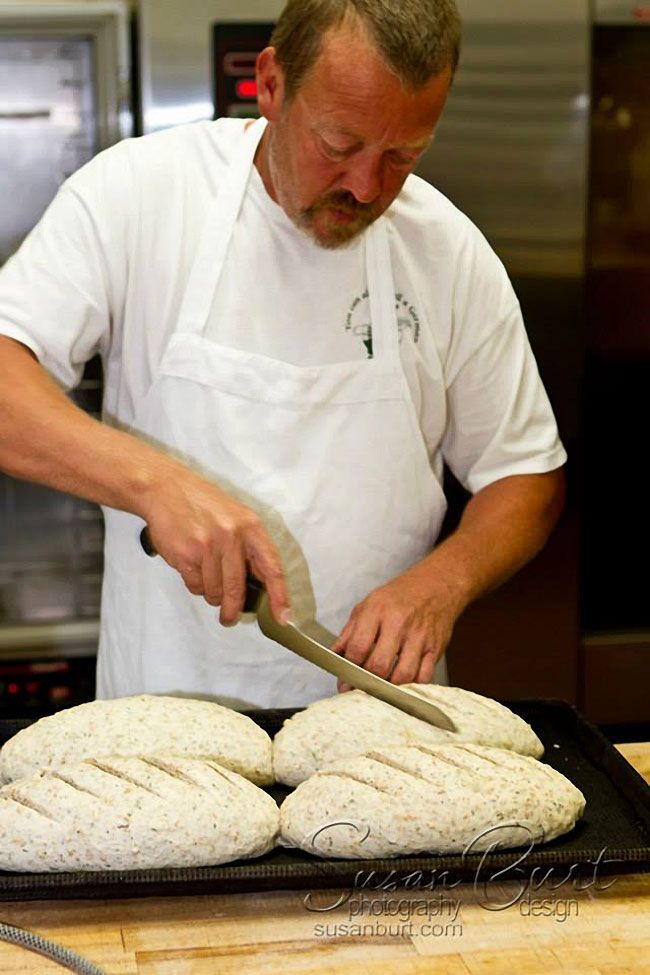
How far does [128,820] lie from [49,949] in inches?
5.6

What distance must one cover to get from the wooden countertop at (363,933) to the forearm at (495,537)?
579mm

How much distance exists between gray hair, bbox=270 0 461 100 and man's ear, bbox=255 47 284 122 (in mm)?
58

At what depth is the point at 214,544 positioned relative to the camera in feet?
4.73

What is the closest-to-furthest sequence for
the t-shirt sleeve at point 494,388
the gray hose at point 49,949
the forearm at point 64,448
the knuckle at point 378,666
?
the gray hose at point 49,949
the forearm at point 64,448
the knuckle at point 378,666
the t-shirt sleeve at point 494,388

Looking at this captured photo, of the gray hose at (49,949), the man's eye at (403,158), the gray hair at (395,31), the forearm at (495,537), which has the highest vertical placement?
the gray hair at (395,31)

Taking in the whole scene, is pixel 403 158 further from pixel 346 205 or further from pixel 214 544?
pixel 214 544

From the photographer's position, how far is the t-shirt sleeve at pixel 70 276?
1.70m

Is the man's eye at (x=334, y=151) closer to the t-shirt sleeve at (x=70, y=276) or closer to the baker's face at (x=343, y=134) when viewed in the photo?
the baker's face at (x=343, y=134)

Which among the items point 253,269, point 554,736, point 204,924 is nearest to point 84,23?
point 253,269

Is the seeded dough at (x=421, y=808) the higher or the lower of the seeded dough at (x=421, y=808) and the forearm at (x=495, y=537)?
the lower

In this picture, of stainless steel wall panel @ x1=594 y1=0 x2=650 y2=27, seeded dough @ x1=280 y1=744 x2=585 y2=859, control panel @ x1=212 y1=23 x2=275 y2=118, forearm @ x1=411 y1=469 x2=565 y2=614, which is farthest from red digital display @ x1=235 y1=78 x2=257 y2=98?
seeded dough @ x1=280 y1=744 x2=585 y2=859

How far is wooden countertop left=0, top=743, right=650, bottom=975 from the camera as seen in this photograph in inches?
44.4

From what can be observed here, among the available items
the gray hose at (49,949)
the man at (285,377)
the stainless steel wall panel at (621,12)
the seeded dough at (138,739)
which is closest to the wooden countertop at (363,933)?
the gray hose at (49,949)

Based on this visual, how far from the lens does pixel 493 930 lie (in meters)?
1.18
